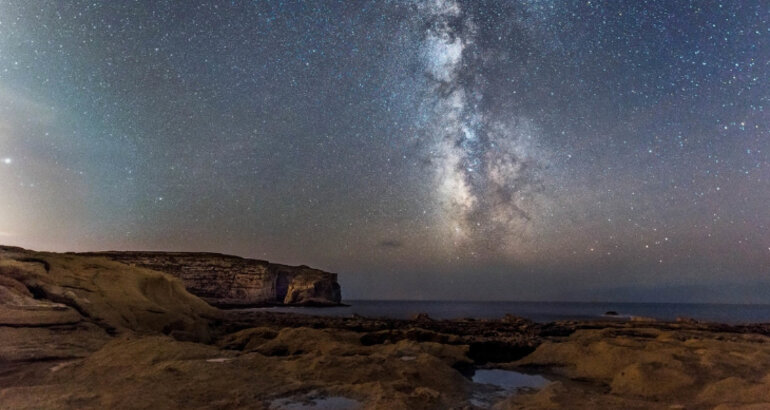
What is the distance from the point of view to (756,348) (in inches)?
748

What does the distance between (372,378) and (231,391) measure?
494 cm

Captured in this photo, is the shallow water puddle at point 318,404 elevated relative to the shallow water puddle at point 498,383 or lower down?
elevated

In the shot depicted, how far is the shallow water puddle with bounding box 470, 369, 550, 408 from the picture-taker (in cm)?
1281

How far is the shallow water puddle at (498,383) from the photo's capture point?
1281cm

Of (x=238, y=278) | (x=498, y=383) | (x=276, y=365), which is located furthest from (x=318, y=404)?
(x=238, y=278)

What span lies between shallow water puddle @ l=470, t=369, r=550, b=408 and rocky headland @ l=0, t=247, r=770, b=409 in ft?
0.50

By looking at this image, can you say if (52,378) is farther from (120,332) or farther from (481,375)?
(481,375)

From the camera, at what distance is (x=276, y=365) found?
577 inches

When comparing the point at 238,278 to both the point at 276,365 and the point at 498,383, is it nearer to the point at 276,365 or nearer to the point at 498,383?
the point at 276,365

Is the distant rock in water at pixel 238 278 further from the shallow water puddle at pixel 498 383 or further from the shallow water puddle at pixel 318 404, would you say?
the shallow water puddle at pixel 318 404

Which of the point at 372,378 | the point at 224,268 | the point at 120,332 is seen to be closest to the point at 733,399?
the point at 372,378

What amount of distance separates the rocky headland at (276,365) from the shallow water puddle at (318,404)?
0.07 m

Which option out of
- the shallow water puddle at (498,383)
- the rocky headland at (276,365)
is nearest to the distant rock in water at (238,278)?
the rocky headland at (276,365)

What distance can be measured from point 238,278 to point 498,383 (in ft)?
327
